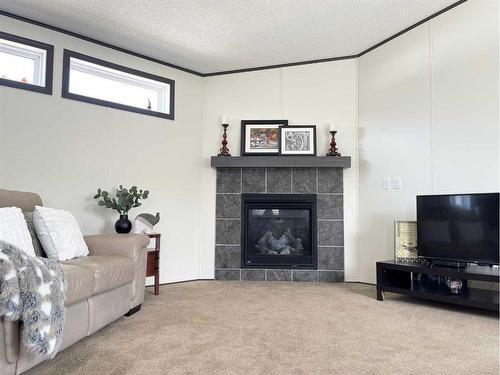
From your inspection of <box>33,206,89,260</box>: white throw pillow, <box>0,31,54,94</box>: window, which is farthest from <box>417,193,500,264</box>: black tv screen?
<box>0,31,54,94</box>: window

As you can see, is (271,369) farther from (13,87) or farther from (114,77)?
(114,77)

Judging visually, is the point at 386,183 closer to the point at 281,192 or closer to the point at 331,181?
the point at 331,181

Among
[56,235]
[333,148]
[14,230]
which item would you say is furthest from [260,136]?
[14,230]

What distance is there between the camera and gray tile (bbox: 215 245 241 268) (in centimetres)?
437

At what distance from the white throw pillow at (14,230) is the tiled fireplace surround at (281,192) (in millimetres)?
2459

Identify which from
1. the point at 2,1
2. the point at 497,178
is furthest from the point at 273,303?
the point at 2,1

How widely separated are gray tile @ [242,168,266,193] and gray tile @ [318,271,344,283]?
1.18 metres

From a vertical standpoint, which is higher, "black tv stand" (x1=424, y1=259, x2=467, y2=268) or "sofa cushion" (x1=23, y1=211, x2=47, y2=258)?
"sofa cushion" (x1=23, y1=211, x2=47, y2=258)

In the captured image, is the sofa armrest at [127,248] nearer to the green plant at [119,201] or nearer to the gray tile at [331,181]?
the green plant at [119,201]

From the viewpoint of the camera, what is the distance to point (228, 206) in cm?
445

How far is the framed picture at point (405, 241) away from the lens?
3436mm

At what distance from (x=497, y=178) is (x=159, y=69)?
3.55 meters

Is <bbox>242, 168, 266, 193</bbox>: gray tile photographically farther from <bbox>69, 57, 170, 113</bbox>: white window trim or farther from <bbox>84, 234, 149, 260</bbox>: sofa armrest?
<bbox>84, 234, 149, 260</bbox>: sofa armrest

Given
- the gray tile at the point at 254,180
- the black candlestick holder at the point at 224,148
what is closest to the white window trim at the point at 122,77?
the black candlestick holder at the point at 224,148
